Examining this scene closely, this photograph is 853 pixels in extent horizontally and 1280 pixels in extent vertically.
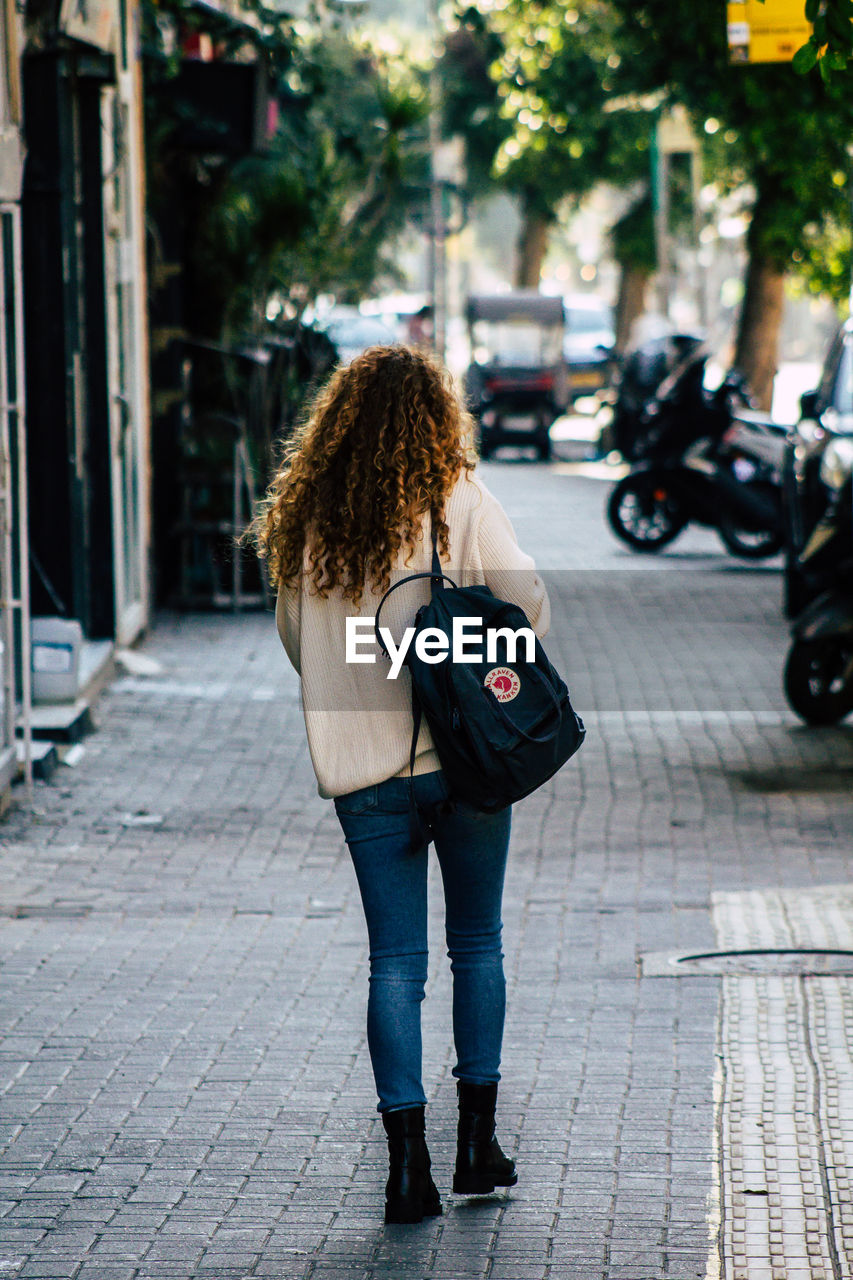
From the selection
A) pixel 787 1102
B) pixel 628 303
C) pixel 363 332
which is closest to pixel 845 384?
pixel 787 1102

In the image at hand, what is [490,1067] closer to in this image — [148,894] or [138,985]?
[138,985]

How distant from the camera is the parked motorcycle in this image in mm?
16453

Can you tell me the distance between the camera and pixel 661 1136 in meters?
4.59

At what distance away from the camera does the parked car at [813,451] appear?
39.9 ft

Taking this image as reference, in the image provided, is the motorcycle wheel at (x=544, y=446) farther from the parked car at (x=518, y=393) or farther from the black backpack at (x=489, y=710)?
the black backpack at (x=489, y=710)

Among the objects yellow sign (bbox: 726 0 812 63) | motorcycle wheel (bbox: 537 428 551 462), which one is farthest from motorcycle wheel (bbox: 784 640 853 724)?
motorcycle wheel (bbox: 537 428 551 462)

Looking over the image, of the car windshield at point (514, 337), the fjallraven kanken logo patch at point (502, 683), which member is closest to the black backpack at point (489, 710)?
the fjallraven kanken logo patch at point (502, 683)

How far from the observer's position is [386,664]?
4043 mm

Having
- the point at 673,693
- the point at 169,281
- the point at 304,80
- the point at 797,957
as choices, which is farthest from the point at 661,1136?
the point at 304,80

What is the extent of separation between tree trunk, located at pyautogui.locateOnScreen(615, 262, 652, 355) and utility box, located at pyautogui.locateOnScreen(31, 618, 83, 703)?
29467mm

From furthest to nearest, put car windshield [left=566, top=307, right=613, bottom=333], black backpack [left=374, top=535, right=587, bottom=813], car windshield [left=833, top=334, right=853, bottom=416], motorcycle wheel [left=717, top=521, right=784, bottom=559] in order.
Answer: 1. car windshield [left=566, top=307, right=613, bottom=333]
2. motorcycle wheel [left=717, top=521, right=784, bottom=559]
3. car windshield [left=833, top=334, right=853, bottom=416]
4. black backpack [left=374, top=535, right=587, bottom=813]

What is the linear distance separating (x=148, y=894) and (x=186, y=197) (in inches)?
345

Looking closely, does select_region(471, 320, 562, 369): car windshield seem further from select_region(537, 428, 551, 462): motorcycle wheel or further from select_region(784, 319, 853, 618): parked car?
select_region(784, 319, 853, 618): parked car

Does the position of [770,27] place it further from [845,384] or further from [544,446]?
[544,446]
